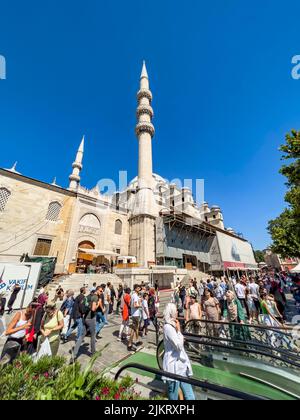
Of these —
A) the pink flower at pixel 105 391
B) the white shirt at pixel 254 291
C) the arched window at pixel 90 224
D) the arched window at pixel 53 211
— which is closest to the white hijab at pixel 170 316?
the pink flower at pixel 105 391

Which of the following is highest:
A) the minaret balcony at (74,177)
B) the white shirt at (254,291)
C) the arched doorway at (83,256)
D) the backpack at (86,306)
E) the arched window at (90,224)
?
the minaret balcony at (74,177)

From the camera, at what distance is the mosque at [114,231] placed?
16.1 metres

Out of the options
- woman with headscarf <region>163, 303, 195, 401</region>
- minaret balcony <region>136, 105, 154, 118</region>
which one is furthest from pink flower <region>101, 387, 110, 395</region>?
minaret balcony <region>136, 105, 154, 118</region>

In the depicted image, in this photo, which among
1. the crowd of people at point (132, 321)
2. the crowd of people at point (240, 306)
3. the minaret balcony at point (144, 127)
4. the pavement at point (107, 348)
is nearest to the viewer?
the crowd of people at point (132, 321)

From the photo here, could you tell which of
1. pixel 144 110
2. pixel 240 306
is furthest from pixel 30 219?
pixel 144 110

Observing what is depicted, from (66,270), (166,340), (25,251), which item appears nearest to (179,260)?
(66,270)

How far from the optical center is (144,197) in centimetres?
2395

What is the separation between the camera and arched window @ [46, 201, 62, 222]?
1817cm

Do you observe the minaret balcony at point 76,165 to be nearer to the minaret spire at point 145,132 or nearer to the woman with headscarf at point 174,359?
the minaret spire at point 145,132

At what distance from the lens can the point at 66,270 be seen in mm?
17016

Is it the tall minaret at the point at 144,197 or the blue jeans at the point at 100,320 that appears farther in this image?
the tall minaret at the point at 144,197

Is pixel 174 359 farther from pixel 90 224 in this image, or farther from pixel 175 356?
pixel 90 224

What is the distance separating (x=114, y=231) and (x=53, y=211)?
7375 millimetres

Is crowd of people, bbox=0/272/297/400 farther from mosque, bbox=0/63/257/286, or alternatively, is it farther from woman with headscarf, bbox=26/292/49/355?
mosque, bbox=0/63/257/286
